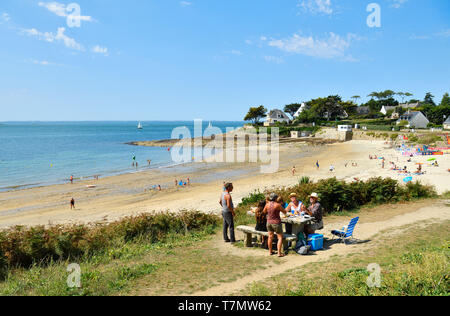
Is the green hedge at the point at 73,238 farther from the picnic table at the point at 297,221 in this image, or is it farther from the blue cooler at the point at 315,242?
the blue cooler at the point at 315,242

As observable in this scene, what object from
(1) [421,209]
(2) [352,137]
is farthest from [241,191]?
(2) [352,137]

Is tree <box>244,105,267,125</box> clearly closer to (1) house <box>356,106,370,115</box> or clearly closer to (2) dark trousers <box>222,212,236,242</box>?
(1) house <box>356,106,370,115</box>

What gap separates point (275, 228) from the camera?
275 inches

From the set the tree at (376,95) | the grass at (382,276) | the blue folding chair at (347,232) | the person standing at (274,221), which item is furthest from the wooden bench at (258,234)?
the tree at (376,95)

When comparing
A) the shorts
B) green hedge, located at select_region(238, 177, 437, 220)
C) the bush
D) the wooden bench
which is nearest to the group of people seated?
the shorts

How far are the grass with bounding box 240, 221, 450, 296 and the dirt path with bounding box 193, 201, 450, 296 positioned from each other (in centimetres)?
30

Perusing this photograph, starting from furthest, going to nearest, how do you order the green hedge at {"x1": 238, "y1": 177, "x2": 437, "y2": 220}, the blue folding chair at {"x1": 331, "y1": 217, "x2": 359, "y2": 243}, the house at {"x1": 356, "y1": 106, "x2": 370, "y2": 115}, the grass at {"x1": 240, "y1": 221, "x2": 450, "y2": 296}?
the house at {"x1": 356, "y1": 106, "x2": 370, "y2": 115} < the green hedge at {"x1": 238, "y1": 177, "x2": 437, "y2": 220} < the blue folding chair at {"x1": 331, "y1": 217, "x2": 359, "y2": 243} < the grass at {"x1": 240, "y1": 221, "x2": 450, "y2": 296}

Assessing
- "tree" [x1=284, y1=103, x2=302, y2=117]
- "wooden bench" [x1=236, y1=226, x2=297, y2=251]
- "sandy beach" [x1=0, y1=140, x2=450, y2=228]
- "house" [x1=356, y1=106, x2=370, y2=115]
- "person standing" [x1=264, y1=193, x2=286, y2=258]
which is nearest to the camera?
"person standing" [x1=264, y1=193, x2=286, y2=258]

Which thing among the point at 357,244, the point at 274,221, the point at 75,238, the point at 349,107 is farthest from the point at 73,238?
the point at 349,107

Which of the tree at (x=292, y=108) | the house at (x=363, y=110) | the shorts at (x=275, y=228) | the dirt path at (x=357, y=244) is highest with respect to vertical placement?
the tree at (x=292, y=108)

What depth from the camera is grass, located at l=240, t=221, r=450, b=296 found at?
4.51m

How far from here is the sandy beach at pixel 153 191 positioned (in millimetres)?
18672

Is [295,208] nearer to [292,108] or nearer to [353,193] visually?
[353,193]
